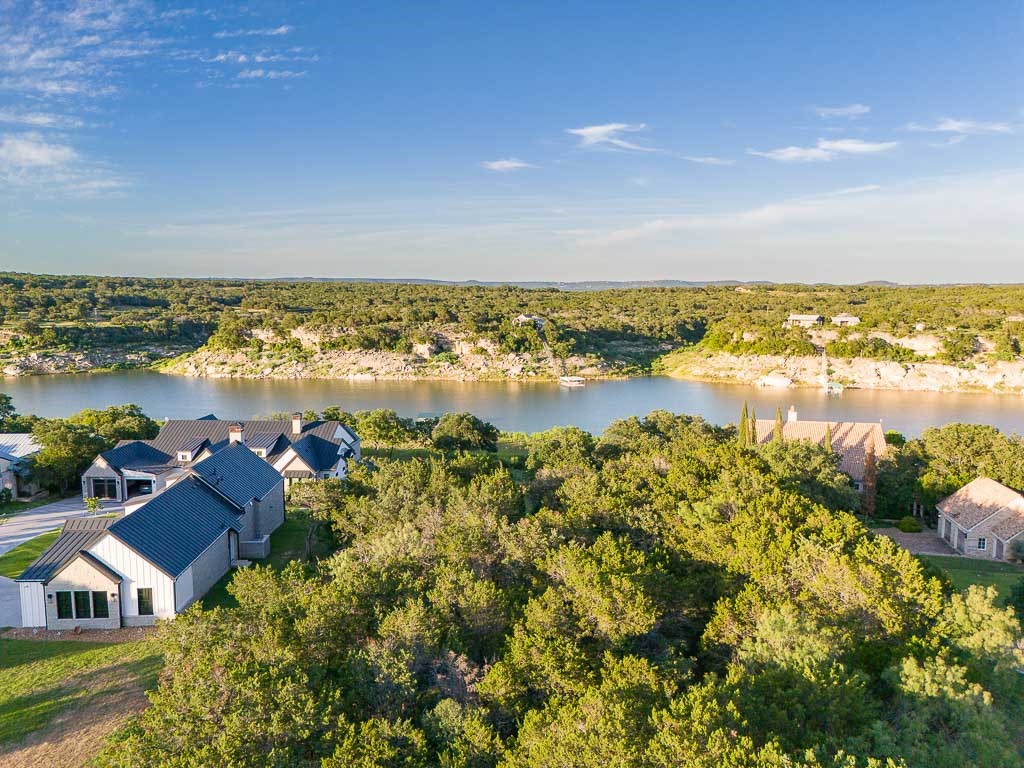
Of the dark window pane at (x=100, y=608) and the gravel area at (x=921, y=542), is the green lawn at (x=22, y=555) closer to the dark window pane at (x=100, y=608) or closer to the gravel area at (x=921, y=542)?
the dark window pane at (x=100, y=608)

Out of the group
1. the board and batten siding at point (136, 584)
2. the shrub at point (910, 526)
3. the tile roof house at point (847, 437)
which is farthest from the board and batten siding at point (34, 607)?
the tile roof house at point (847, 437)

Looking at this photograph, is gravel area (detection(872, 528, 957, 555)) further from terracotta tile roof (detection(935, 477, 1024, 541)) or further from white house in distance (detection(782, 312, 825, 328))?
white house in distance (detection(782, 312, 825, 328))

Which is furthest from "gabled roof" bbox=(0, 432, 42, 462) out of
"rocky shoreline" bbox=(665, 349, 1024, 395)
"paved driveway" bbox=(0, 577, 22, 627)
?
"rocky shoreline" bbox=(665, 349, 1024, 395)

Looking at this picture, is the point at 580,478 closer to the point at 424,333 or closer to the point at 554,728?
the point at 554,728

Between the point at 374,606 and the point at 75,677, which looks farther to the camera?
the point at 75,677

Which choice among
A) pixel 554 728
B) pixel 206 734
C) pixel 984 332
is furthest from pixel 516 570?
pixel 984 332

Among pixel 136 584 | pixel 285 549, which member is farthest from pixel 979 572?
pixel 136 584
